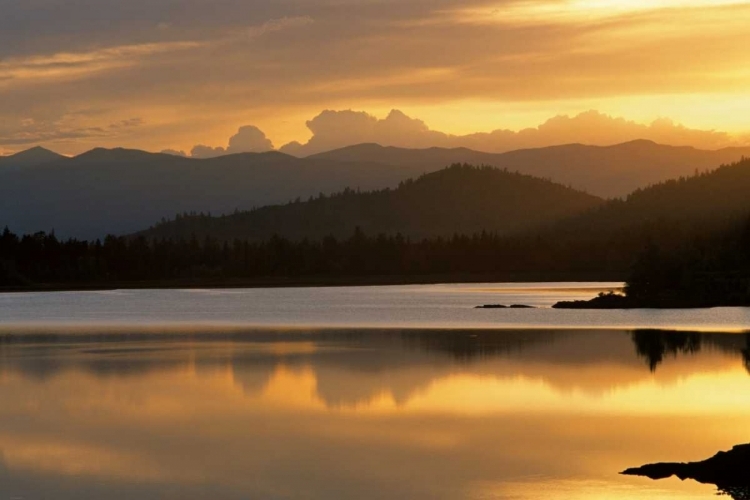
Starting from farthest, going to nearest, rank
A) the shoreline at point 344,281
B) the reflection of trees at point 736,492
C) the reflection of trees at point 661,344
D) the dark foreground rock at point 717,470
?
1. the shoreline at point 344,281
2. the reflection of trees at point 661,344
3. the dark foreground rock at point 717,470
4. the reflection of trees at point 736,492

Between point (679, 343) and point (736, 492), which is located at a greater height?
point (679, 343)

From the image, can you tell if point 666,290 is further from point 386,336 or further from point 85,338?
point 85,338

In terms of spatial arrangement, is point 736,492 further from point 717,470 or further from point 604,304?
point 604,304

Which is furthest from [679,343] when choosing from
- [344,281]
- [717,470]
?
[344,281]

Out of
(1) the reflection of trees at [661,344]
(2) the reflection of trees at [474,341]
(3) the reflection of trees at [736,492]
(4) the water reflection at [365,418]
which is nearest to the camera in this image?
(3) the reflection of trees at [736,492]

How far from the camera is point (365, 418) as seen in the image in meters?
29.3

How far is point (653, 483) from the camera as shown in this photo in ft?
67.8

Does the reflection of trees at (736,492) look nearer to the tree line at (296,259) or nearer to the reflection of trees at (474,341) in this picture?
the reflection of trees at (474,341)

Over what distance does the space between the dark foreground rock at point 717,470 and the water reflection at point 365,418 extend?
49 centimetres

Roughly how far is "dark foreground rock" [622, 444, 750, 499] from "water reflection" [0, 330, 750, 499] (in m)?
0.49

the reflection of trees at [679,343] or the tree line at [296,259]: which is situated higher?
the tree line at [296,259]

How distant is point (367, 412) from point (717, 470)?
36.2 ft

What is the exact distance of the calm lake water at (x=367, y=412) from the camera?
21.6m

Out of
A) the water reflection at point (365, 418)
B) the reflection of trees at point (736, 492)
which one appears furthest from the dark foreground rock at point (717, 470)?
the water reflection at point (365, 418)
